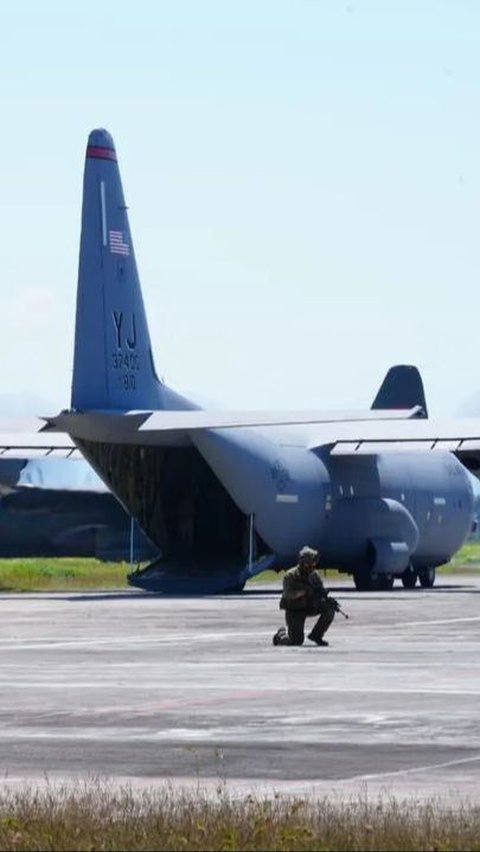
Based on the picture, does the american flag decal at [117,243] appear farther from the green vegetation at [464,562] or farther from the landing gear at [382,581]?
the green vegetation at [464,562]

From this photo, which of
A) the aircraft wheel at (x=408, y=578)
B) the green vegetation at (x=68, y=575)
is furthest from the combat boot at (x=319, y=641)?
the aircraft wheel at (x=408, y=578)

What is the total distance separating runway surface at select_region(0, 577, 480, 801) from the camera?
16.9m

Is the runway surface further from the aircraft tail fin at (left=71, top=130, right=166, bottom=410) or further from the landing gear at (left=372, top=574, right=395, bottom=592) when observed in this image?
the landing gear at (left=372, top=574, right=395, bottom=592)

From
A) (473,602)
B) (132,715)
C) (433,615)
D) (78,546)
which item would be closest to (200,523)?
(473,602)

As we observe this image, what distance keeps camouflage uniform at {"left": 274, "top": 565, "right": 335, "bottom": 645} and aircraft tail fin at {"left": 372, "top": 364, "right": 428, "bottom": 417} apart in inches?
1571

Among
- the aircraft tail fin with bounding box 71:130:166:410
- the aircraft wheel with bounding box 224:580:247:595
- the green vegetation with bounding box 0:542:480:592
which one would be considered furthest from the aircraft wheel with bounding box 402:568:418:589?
the aircraft tail fin with bounding box 71:130:166:410

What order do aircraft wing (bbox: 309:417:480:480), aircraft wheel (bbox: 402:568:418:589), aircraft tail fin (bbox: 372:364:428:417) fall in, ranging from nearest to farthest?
aircraft wing (bbox: 309:417:480:480), aircraft wheel (bbox: 402:568:418:589), aircraft tail fin (bbox: 372:364:428:417)

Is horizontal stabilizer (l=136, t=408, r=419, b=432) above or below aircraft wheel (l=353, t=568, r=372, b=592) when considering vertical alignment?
above

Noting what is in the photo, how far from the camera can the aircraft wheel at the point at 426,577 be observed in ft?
223

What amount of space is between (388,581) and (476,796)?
48.1m

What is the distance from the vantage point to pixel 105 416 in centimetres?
5122

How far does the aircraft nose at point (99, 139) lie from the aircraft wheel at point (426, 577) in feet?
69.7

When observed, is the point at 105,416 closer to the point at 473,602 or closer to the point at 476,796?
the point at 473,602

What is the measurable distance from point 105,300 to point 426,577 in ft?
66.1
